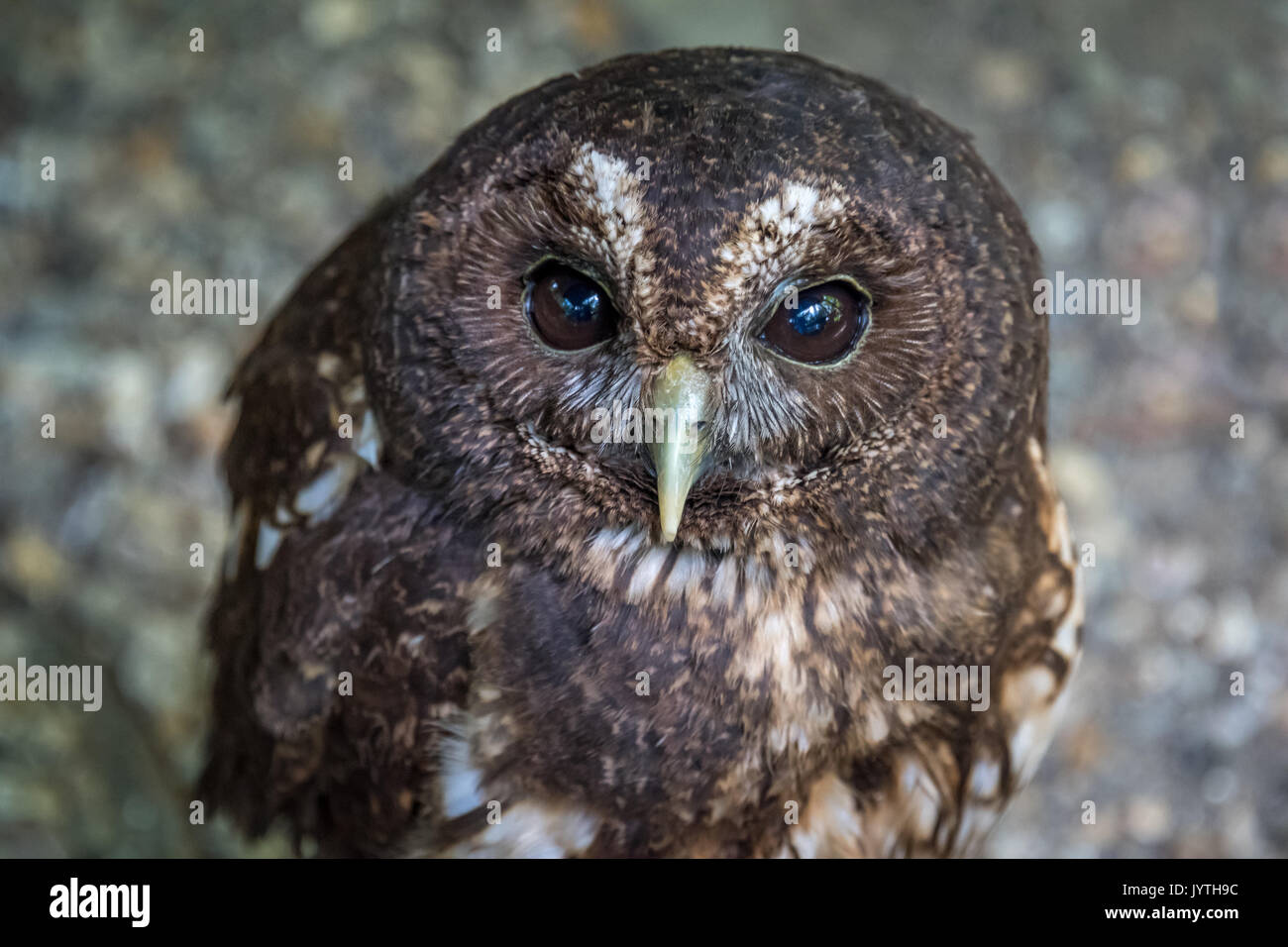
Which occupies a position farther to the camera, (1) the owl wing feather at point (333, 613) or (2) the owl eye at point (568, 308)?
(1) the owl wing feather at point (333, 613)

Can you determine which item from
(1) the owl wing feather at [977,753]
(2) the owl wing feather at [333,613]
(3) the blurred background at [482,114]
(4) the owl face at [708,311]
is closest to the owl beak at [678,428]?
(4) the owl face at [708,311]

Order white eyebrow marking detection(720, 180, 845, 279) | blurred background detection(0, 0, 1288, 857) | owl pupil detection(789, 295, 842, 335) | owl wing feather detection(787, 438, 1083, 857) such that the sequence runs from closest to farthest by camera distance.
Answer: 1. white eyebrow marking detection(720, 180, 845, 279)
2. owl pupil detection(789, 295, 842, 335)
3. owl wing feather detection(787, 438, 1083, 857)
4. blurred background detection(0, 0, 1288, 857)

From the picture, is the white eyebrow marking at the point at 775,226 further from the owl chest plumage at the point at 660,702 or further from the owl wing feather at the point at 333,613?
the owl wing feather at the point at 333,613

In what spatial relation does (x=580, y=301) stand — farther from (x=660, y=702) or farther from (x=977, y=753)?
(x=977, y=753)

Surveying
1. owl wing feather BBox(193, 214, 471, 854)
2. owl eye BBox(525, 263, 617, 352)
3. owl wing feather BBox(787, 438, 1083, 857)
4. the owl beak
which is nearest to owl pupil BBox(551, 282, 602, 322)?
owl eye BBox(525, 263, 617, 352)

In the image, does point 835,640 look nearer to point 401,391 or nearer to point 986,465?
point 986,465

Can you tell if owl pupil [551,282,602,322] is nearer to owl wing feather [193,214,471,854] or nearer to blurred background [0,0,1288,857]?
owl wing feather [193,214,471,854]
